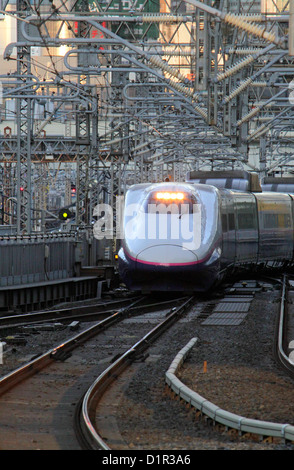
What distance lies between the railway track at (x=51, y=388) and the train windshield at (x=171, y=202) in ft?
17.6

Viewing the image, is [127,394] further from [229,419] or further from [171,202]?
[171,202]

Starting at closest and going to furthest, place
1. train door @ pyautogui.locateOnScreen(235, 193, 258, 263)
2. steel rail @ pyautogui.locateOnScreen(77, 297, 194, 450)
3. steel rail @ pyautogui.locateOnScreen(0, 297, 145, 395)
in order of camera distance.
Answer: steel rail @ pyautogui.locateOnScreen(77, 297, 194, 450) < steel rail @ pyautogui.locateOnScreen(0, 297, 145, 395) < train door @ pyautogui.locateOnScreen(235, 193, 258, 263)

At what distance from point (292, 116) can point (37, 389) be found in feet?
86.7

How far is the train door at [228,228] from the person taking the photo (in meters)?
22.6

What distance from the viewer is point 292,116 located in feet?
116

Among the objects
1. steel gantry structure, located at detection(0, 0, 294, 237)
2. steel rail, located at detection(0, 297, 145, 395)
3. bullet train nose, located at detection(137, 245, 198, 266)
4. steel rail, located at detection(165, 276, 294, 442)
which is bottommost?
steel rail, located at detection(0, 297, 145, 395)

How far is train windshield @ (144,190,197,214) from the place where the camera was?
21203mm

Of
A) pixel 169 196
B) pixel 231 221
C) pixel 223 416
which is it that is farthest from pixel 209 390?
pixel 231 221

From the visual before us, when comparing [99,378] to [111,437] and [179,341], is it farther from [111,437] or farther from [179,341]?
[179,341]

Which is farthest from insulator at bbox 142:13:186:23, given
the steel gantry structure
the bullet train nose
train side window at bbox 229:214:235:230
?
train side window at bbox 229:214:235:230

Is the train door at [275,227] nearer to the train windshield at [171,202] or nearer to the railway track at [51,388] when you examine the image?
the train windshield at [171,202]

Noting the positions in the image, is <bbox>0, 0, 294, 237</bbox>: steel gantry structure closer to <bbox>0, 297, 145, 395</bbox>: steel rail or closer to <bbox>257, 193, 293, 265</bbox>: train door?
<bbox>257, 193, 293, 265</bbox>: train door

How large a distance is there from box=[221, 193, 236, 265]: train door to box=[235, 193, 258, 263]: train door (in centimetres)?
78
